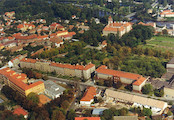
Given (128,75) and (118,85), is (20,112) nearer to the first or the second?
(118,85)

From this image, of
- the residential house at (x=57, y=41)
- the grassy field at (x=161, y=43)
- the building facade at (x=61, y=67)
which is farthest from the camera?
the residential house at (x=57, y=41)

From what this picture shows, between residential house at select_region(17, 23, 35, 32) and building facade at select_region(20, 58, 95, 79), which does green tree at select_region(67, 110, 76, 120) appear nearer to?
building facade at select_region(20, 58, 95, 79)

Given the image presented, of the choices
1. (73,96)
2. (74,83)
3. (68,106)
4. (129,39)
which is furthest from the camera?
(129,39)

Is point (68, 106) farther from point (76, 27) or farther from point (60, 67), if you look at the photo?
point (76, 27)

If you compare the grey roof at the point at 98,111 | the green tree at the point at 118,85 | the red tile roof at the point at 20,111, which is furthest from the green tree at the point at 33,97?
the green tree at the point at 118,85

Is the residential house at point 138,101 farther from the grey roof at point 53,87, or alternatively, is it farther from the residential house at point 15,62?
the residential house at point 15,62

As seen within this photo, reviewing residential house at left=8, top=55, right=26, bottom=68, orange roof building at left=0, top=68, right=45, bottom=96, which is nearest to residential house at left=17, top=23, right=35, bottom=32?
residential house at left=8, top=55, right=26, bottom=68

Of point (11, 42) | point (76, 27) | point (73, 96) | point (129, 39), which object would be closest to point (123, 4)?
point (76, 27)

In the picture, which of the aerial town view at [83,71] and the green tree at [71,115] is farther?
the aerial town view at [83,71]
